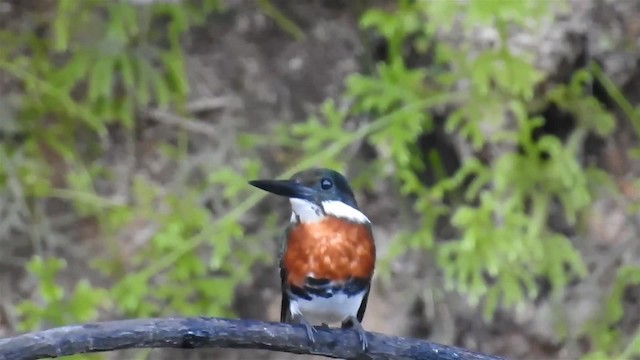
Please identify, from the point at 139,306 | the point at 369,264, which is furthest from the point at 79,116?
the point at 369,264

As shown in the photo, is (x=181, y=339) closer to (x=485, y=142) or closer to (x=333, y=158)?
(x=333, y=158)

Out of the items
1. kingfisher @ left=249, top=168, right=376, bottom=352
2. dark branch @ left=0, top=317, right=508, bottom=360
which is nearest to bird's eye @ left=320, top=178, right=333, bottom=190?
kingfisher @ left=249, top=168, right=376, bottom=352

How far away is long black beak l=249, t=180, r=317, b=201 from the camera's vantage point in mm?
1692

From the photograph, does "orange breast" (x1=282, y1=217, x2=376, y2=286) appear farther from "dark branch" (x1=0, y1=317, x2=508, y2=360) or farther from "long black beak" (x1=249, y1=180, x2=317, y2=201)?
"dark branch" (x1=0, y1=317, x2=508, y2=360)

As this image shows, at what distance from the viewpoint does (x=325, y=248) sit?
6.16 feet

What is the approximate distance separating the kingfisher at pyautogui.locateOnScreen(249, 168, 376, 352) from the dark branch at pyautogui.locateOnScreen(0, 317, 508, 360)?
0.38 metres

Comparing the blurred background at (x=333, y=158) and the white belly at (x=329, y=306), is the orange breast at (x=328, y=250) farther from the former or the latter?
the blurred background at (x=333, y=158)

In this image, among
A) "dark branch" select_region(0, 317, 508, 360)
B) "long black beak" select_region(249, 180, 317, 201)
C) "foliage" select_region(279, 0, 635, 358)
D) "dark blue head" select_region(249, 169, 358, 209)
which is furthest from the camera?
"foliage" select_region(279, 0, 635, 358)

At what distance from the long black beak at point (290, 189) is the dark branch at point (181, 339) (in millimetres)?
308

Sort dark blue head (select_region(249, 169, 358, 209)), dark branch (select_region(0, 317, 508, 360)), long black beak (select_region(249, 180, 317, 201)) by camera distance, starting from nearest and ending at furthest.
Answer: dark branch (select_region(0, 317, 508, 360))
long black beak (select_region(249, 180, 317, 201))
dark blue head (select_region(249, 169, 358, 209))

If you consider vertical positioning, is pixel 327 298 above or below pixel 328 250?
below

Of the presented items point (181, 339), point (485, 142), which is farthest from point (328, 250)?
point (485, 142)

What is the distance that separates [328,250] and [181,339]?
0.57 meters

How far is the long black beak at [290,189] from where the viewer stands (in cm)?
169
